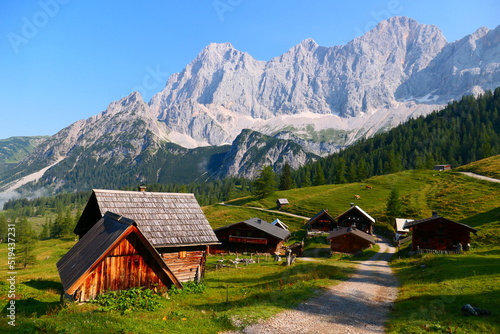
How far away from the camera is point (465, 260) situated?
1219 inches

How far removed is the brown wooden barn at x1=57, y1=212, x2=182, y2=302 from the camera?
14.6 metres

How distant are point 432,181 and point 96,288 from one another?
11329 centimetres

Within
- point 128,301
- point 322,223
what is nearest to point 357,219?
point 322,223

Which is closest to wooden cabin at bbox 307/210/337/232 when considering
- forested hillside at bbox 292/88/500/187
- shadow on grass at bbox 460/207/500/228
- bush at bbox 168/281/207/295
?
shadow on grass at bbox 460/207/500/228

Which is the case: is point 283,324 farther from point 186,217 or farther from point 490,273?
point 490,273

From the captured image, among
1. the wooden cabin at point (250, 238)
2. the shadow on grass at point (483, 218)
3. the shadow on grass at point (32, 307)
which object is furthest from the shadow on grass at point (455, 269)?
the wooden cabin at point (250, 238)

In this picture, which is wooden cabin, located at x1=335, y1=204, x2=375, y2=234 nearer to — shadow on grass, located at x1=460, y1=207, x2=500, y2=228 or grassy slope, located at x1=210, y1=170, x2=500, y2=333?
grassy slope, located at x1=210, y1=170, x2=500, y2=333

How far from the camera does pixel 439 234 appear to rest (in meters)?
46.9

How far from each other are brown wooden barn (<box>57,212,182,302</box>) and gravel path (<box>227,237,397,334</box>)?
6594mm

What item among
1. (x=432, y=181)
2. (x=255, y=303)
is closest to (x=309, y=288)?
(x=255, y=303)

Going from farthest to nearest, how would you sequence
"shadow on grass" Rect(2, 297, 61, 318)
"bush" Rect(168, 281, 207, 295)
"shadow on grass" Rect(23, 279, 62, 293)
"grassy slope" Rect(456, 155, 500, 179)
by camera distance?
"grassy slope" Rect(456, 155, 500, 179) → "shadow on grass" Rect(23, 279, 62, 293) → "bush" Rect(168, 281, 207, 295) → "shadow on grass" Rect(2, 297, 61, 318)

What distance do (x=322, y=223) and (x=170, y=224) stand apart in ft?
199

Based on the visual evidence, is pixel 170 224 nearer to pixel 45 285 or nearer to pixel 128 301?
pixel 128 301

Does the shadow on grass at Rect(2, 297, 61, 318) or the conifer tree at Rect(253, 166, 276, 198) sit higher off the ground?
the conifer tree at Rect(253, 166, 276, 198)
